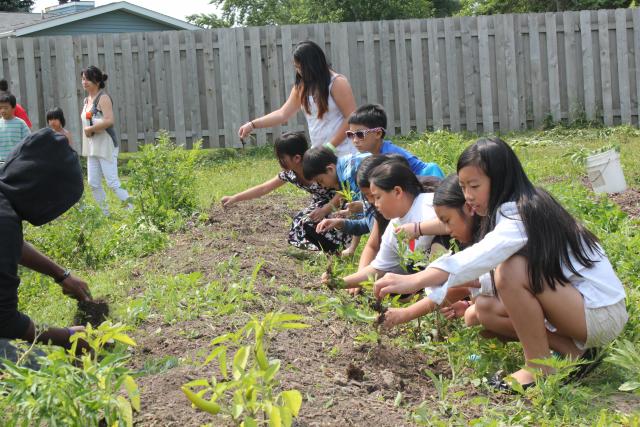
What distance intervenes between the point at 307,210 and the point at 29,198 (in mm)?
3319

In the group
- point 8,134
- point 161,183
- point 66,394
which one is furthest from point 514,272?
point 8,134

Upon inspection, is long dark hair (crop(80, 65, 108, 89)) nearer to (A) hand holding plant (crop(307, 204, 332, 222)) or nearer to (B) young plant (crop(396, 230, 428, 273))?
(A) hand holding plant (crop(307, 204, 332, 222))

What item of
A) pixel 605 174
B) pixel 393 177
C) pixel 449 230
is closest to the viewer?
pixel 449 230

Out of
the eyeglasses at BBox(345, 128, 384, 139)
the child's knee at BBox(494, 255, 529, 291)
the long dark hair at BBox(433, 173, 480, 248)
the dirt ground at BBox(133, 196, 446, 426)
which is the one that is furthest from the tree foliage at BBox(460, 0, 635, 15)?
the child's knee at BBox(494, 255, 529, 291)

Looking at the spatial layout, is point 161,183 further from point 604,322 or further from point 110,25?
point 110,25

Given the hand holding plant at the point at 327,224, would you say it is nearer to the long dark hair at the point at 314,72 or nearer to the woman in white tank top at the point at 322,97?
the woman in white tank top at the point at 322,97

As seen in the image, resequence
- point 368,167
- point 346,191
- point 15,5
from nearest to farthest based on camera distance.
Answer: point 368,167, point 346,191, point 15,5

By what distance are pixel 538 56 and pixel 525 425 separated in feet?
40.7

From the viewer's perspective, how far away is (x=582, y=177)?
961 cm

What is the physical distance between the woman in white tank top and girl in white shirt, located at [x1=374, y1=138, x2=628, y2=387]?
10.4 feet

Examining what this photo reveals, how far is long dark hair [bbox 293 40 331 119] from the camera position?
7225 mm

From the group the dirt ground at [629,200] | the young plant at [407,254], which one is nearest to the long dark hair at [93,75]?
the dirt ground at [629,200]

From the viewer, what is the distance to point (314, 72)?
727 centimetres

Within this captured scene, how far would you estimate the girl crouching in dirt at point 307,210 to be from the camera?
22.7 feet
